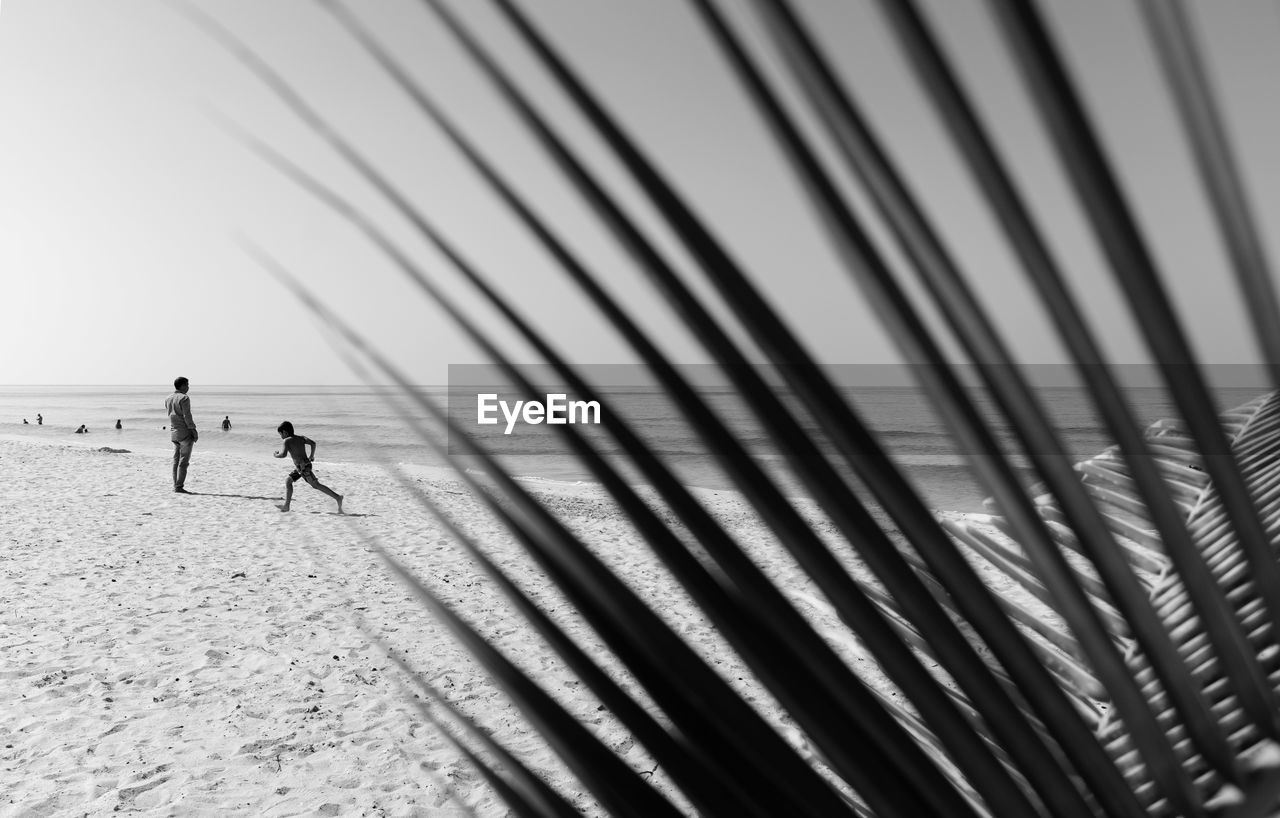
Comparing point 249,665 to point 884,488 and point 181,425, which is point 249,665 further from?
point 181,425

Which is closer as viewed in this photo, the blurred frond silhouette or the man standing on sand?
the blurred frond silhouette

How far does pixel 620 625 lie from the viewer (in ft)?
1.26

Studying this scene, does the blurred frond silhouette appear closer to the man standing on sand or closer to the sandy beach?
the sandy beach

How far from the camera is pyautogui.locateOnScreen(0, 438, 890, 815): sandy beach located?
13.6 ft

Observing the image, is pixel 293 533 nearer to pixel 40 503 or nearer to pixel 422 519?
pixel 422 519

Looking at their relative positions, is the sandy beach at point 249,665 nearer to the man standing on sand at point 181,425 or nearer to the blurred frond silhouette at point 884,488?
the blurred frond silhouette at point 884,488

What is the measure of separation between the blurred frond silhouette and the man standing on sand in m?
13.5

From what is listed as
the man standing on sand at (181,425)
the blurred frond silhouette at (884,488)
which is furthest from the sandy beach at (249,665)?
the man standing on sand at (181,425)

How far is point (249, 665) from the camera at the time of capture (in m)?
5.86

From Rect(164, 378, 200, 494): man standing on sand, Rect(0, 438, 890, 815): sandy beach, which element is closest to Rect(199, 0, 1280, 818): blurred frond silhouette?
Rect(0, 438, 890, 815): sandy beach

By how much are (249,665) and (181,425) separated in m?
9.08

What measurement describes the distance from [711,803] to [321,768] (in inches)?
186

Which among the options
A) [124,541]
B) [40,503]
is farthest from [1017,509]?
[40,503]

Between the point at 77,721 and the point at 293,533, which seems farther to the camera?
the point at 293,533
